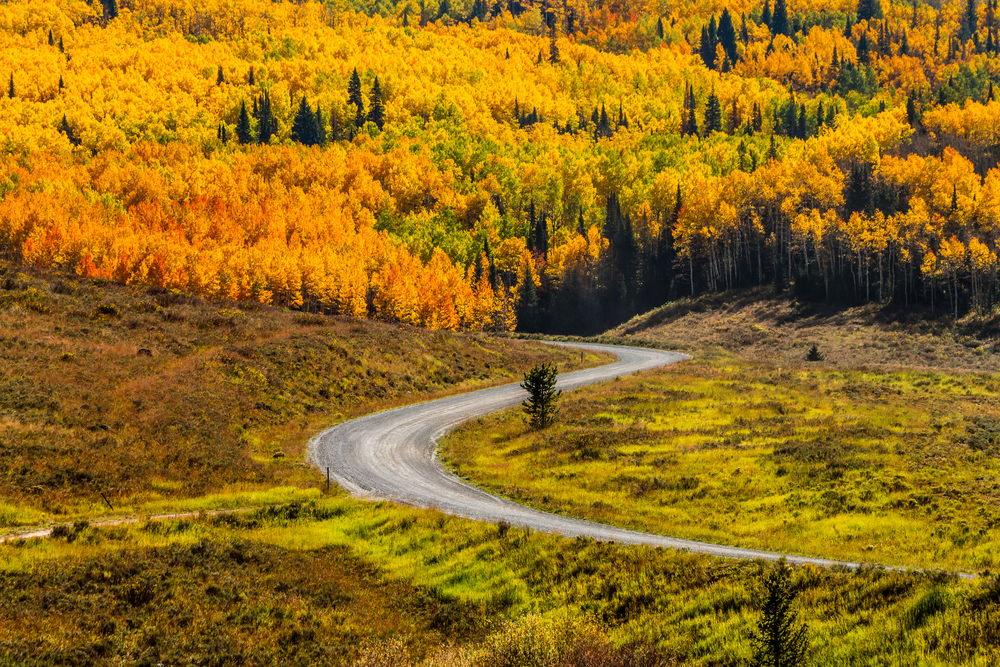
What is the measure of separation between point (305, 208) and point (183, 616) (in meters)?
148

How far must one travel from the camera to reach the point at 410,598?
2267 centimetres

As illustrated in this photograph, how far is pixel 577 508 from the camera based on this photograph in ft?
100

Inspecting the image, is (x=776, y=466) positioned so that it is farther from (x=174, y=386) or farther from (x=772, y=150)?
(x=772, y=150)

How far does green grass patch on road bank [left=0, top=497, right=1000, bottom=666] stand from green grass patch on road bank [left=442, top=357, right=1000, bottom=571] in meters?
5.35

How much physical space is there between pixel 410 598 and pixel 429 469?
17.7 m

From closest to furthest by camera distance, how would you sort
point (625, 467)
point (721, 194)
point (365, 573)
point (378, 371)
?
point (365, 573)
point (625, 467)
point (378, 371)
point (721, 194)

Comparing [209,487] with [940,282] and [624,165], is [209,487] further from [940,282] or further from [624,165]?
[624,165]

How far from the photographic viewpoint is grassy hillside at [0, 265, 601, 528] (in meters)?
32.5

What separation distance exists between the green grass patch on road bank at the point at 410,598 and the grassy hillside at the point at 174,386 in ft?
22.9

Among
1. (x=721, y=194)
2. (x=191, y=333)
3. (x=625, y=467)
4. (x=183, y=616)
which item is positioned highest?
(x=721, y=194)

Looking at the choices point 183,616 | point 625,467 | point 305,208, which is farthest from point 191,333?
point 305,208

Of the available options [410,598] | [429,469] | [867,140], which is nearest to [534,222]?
[867,140]

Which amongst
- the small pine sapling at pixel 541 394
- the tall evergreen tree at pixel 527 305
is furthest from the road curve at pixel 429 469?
the tall evergreen tree at pixel 527 305

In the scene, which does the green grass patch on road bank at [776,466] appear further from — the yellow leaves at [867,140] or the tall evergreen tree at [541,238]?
the tall evergreen tree at [541,238]
